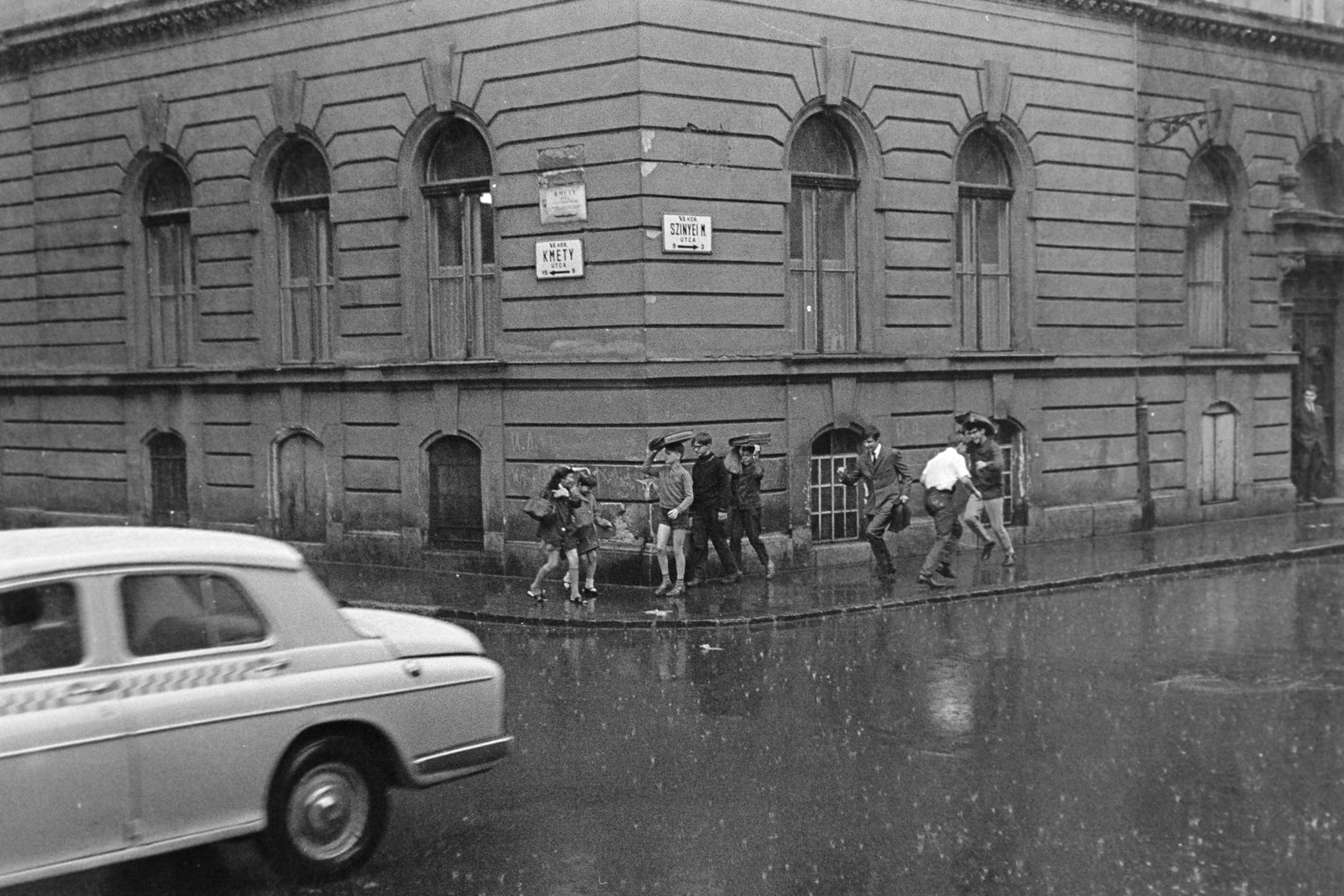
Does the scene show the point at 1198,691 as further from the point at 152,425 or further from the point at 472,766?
the point at 152,425

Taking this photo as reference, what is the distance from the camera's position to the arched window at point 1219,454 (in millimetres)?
25656

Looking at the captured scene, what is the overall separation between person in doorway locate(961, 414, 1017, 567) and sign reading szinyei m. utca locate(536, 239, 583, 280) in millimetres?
4848

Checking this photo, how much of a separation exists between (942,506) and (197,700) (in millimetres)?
11823

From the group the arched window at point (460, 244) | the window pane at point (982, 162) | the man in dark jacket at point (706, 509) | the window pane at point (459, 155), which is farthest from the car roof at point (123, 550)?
Result: the window pane at point (982, 162)

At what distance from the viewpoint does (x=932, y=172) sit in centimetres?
2145

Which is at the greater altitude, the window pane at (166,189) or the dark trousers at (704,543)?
the window pane at (166,189)

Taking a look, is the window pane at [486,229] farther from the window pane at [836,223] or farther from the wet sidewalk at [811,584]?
the window pane at [836,223]

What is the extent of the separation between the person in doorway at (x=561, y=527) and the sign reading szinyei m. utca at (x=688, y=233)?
306cm

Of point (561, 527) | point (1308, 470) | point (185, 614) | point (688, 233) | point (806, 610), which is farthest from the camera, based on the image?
point (1308, 470)

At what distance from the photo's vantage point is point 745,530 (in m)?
18.5

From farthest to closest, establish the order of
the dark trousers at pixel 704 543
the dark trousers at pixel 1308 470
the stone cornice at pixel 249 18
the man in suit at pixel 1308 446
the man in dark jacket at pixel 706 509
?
the dark trousers at pixel 1308 470 < the man in suit at pixel 1308 446 < the stone cornice at pixel 249 18 < the dark trousers at pixel 704 543 < the man in dark jacket at pixel 706 509

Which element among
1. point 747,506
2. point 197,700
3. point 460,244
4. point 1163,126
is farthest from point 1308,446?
point 197,700

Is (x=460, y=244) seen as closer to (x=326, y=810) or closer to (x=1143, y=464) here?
(x=1143, y=464)

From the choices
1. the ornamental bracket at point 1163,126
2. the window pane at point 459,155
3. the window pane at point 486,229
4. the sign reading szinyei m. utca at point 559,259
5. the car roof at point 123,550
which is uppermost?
the ornamental bracket at point 1163,126
